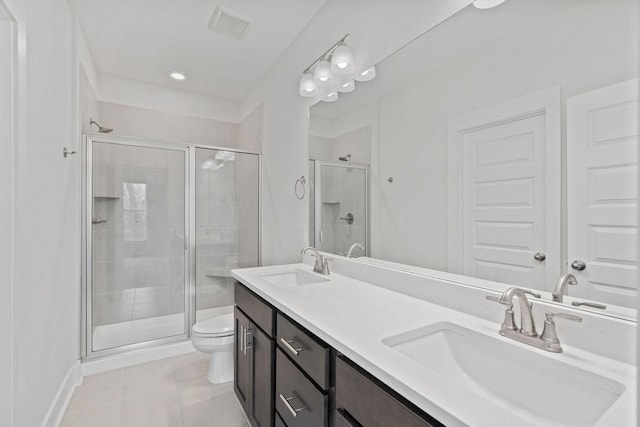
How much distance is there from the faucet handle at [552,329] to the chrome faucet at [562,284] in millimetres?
63

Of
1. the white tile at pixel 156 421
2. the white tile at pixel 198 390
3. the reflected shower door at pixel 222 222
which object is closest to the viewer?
the white tile at pixel 156 421

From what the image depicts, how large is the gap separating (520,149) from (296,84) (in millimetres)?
1821

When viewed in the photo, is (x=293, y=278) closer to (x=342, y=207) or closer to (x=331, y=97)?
(x=342, y=207)

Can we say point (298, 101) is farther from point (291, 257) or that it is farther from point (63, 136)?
point (63, 136)

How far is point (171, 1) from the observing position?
199 cm

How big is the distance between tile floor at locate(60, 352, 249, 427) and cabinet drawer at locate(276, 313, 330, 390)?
36.5 inches

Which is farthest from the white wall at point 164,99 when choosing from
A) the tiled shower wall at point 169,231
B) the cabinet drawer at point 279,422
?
the cabinet drawer at point 279,422

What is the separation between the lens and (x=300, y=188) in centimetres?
233

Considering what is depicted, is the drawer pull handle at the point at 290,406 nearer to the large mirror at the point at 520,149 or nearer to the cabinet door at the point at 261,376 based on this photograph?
the cabinet door at the point at 261,376

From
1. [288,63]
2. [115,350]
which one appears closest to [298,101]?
[288,63]

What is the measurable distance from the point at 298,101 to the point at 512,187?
68.1 inches

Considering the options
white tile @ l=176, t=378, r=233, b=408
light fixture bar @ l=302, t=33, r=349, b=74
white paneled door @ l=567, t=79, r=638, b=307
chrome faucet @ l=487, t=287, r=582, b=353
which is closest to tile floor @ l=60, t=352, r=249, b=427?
white tile @ l=176, t=378, r=233, b=408

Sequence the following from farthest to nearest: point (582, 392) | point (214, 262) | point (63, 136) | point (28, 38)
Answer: point (214, 262), point (63, 136), point (28, 38), point (582, 392)

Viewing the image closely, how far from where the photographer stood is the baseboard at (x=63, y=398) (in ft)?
5.30
